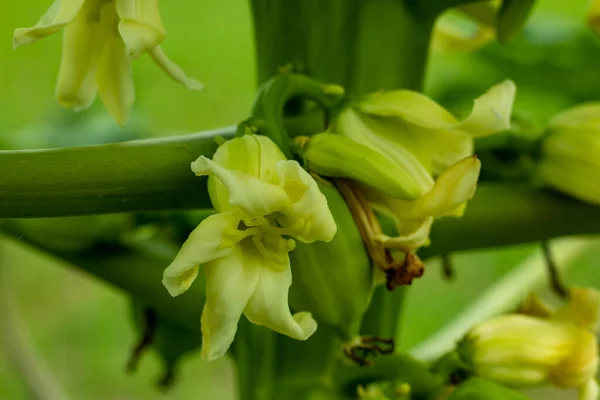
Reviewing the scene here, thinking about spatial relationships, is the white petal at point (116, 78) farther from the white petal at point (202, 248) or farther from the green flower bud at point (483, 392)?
the green flower bud at point (483, 392)

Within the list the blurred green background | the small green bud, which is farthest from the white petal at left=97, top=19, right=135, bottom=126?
the blurred green background

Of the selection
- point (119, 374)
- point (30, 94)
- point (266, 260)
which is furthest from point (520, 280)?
point (30, 94)

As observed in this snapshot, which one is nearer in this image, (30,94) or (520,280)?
(520,280)

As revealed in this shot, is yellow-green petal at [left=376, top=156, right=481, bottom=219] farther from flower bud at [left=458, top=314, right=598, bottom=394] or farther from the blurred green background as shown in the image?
the blurred green background

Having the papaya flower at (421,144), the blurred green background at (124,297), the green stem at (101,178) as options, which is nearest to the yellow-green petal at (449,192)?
the papaya flower at (421,144)

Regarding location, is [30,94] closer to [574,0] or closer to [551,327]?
[574,0]

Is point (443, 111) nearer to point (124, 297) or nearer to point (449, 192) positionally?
point (449, 192)

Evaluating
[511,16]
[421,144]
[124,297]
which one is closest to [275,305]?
[421,144]
